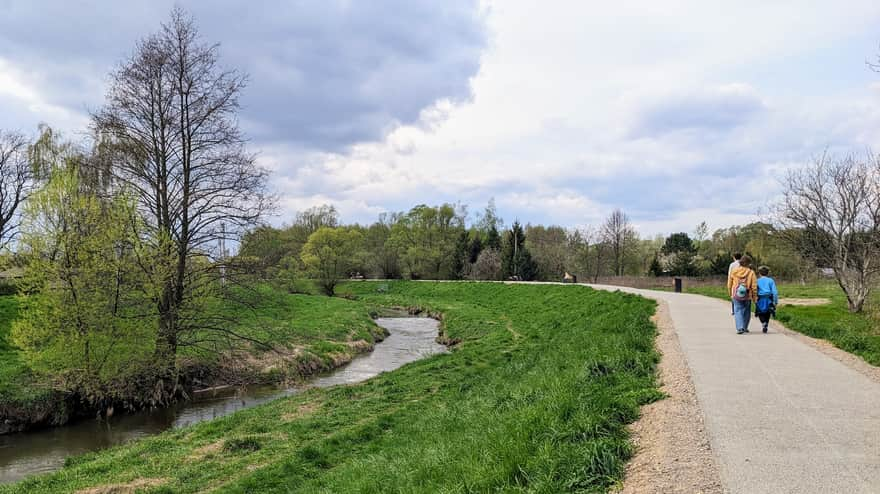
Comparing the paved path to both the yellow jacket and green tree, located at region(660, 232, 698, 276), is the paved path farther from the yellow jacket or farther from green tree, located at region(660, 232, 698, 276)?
green tree, located at region(660, 232, 698, 276)

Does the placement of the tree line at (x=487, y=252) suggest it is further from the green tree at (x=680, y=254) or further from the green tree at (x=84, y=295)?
the green tree at (x=84, y=295)

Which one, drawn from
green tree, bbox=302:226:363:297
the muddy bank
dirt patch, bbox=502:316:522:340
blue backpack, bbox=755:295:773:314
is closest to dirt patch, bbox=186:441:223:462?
the muddy bank

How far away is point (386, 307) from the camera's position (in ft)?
148

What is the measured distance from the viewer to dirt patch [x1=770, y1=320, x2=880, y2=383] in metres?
7.88

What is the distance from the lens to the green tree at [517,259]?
6101cm

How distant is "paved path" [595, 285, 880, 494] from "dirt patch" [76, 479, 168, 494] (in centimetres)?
819

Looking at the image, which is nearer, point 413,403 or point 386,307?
point 413,403

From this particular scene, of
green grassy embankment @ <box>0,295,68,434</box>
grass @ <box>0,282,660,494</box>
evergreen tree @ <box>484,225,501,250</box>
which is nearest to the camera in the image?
grass @ <box>0,282,660,494</box>

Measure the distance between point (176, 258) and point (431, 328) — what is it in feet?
58.2

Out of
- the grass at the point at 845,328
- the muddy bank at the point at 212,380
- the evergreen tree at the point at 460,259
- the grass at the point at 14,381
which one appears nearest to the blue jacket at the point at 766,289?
the grass at the point at 845,328

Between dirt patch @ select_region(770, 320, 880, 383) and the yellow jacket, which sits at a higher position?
the yellow jacket

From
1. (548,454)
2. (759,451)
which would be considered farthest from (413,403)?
(759,451)

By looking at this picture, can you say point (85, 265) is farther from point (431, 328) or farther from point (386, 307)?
point (386, 307)

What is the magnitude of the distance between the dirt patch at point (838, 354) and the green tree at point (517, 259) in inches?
1839
